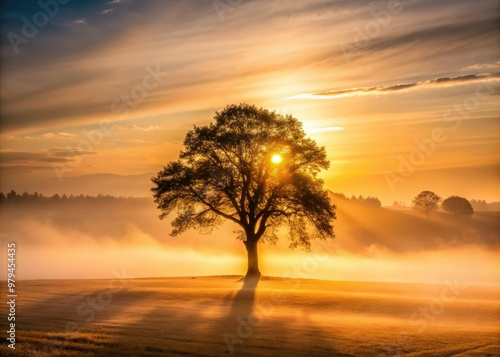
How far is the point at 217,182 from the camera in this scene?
53.7 m

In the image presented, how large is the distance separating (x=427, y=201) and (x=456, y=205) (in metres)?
8.24

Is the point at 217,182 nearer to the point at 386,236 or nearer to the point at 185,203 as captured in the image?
the point at 185,203

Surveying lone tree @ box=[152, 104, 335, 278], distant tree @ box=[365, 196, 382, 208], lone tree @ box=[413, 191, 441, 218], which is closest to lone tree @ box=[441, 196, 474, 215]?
lone tree @ box=[413, 191, 441, 218]

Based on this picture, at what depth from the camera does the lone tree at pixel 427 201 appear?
165 meters

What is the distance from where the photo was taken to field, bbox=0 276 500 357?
2355 cm

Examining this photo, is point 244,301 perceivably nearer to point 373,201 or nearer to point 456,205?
point 456,205

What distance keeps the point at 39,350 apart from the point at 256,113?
A: 3611 cm

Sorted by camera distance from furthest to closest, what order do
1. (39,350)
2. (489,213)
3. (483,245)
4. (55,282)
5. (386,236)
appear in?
(489,213) < (386,236) < (483,245) < (55,282) < (39,350)

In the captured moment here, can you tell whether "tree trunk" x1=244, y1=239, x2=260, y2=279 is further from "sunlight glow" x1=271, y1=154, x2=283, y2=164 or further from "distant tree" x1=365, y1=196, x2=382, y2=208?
"distant tree" x1=365, y1=196, x2=382, y2=208

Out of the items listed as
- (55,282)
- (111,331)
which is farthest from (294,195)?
(111,331)

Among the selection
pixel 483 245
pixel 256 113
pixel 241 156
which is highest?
pixel 256 113

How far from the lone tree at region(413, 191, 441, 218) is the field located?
11955cm

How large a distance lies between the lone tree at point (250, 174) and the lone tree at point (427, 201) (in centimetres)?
11752

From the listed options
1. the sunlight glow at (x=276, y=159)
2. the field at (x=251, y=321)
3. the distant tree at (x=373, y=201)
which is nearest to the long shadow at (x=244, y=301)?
the field at (x=251, y=321)
